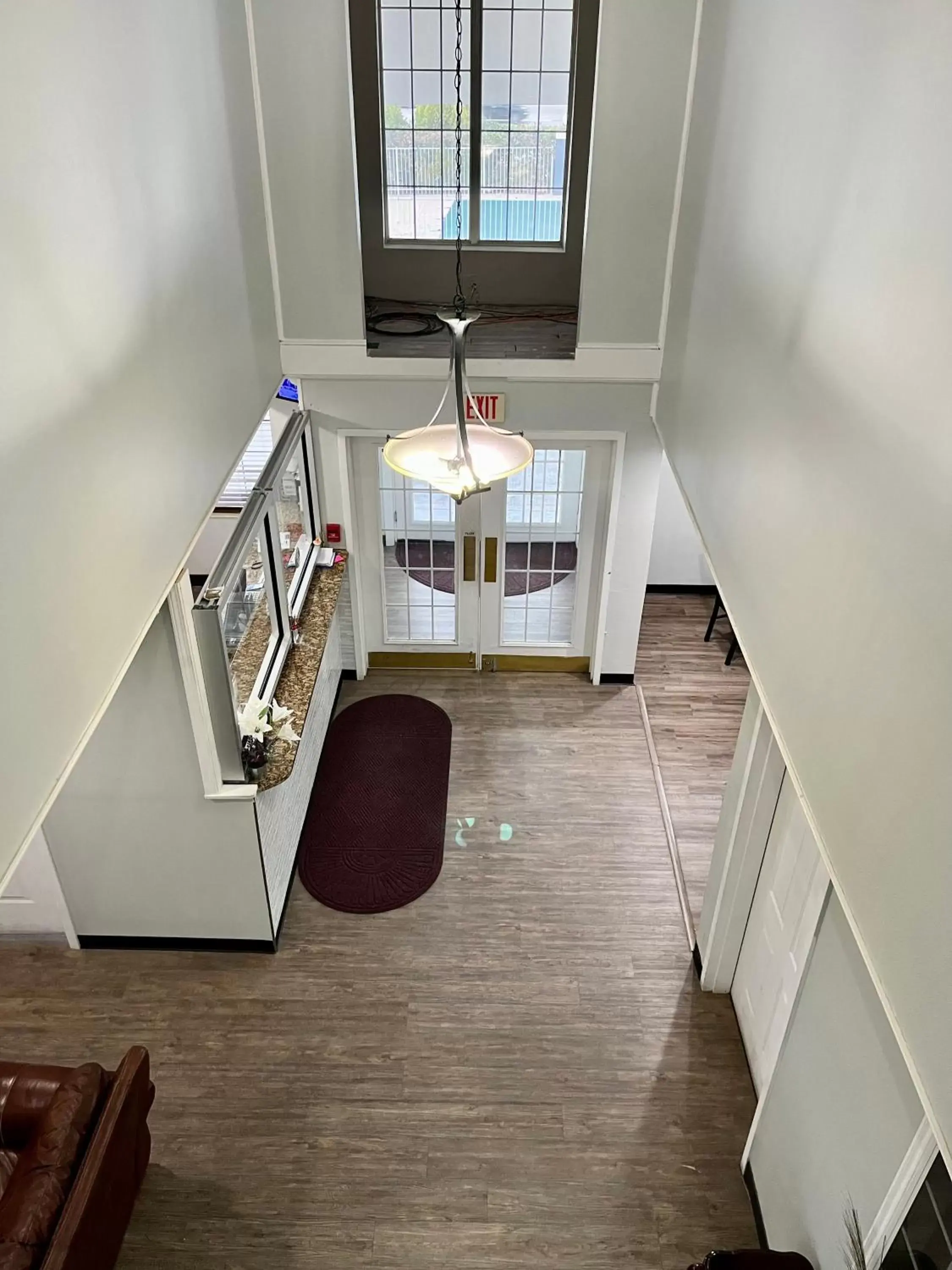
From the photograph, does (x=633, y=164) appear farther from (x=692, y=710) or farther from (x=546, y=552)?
(x=692, y=710)

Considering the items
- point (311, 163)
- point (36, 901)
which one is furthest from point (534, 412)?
point (36, 901)

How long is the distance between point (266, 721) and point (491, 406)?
9.28ft

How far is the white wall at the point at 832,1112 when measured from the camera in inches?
114

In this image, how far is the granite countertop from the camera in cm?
512

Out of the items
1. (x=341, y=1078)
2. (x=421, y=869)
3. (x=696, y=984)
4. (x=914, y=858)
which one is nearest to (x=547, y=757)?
(x=421, y=869)

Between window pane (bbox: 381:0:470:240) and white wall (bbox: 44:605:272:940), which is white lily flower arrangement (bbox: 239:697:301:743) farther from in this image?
window pane (bbox: 381:0:470:240)

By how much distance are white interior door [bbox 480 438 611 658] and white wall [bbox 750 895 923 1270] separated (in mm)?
4241

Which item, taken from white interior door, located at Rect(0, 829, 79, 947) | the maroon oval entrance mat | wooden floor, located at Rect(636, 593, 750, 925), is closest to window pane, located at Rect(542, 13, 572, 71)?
wooden floor, located at Rect(636, 593, 750, 925)

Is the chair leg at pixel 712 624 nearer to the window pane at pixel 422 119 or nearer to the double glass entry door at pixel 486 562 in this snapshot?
the double glass entry door at pixel 486 562

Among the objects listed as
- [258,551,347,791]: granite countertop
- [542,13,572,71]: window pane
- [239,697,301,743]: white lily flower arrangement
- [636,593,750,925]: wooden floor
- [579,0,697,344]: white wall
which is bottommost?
[636,593,750,925]: wooden floor

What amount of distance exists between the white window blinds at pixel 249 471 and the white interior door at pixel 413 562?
1638mm

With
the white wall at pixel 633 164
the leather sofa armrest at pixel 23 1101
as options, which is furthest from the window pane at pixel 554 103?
the leather sofa armrest at pixel 23 1101

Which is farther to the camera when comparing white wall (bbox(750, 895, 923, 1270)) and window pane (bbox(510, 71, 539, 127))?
window pane (bbox(510, 71, 539, 127))

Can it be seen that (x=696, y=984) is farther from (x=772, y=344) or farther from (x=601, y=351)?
(x=601, y=351)
